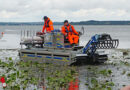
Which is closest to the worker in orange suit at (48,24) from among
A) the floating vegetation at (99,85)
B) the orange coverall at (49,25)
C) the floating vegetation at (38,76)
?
the orange coverall at (49,25)

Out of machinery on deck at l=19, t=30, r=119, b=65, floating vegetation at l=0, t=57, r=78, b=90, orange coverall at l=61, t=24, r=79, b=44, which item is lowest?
floating vegetation at l=0, t=57, r=78, b=90

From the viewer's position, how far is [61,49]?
1756 centimetres

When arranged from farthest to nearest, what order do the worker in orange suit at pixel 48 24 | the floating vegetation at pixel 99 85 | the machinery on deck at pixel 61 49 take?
the worker in orange suit at pixel 48 24, the machinery on deck at pixel 61 49, the floating vegetation at pixel 99 85

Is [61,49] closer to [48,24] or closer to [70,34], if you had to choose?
[70,34]

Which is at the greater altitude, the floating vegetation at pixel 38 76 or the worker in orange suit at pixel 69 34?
the worker in orange suit at pixel 69 34

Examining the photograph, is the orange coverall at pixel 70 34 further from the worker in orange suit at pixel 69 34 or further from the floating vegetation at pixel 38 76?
the floating vegetation at pixel 38 76

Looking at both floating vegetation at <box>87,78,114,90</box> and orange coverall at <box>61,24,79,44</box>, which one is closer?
floating vegetation at <box>87,78,114,90</box>

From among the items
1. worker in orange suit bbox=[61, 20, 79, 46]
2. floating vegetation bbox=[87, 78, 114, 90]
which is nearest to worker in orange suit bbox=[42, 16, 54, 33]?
worker in orange suit bbox=[61, 20, 79, 46]

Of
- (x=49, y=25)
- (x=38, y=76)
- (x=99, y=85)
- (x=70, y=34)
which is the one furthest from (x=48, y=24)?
(x=99, y=85)

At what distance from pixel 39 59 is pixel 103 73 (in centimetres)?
568

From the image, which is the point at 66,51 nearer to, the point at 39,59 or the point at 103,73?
the point at 39,59

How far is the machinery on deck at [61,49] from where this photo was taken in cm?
1587

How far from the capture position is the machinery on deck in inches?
625

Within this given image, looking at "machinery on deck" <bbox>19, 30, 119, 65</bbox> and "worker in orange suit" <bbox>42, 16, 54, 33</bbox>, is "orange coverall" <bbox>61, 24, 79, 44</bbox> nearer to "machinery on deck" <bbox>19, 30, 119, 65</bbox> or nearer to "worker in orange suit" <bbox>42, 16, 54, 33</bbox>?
"machinery on deck" <bbox>19, 30, 119, 65</bbox>
